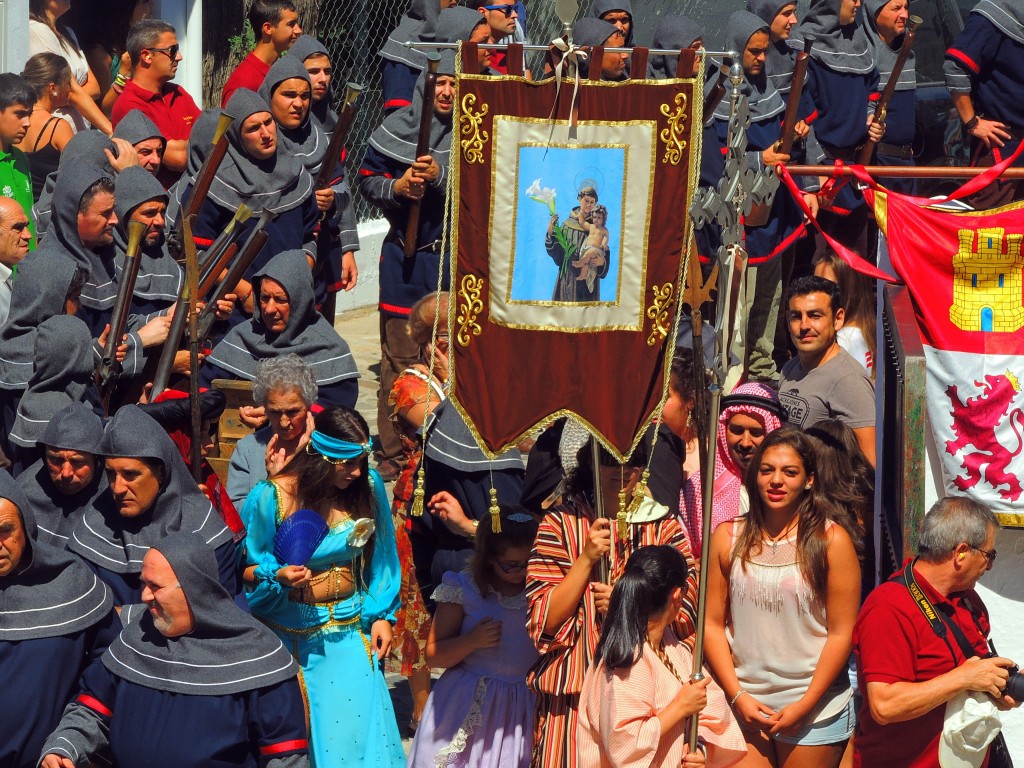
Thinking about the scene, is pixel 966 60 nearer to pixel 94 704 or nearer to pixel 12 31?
pixel 12 31

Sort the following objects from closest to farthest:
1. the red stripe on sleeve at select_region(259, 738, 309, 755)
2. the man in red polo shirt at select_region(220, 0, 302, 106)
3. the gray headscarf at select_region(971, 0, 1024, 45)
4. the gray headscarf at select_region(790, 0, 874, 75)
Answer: the red stripe on sleeve at select_region(259, 738, 309, 755) → the gray headscarf at select_region(971, 0, 1024, 45) → the gray headscarf at select_region(790, 0, 874, 75) → the man in red polo shirt at select_region(220, 0, 302, 106)

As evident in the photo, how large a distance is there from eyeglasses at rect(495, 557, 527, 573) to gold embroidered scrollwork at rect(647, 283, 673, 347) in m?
0.91

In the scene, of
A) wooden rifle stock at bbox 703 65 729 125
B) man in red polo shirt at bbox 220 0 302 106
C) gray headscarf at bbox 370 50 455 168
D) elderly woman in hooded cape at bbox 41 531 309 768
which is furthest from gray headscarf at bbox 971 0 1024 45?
elderly woman in hooded cape at bbox 41 531 309 768

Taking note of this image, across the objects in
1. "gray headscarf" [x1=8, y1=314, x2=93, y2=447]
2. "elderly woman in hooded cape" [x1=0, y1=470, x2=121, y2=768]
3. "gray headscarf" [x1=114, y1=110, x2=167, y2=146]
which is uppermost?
"gray headscarf" [x1=114, y1=110, x2=167, y2=146]

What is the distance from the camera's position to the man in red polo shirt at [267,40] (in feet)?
34.4

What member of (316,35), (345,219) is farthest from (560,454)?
(316,35)

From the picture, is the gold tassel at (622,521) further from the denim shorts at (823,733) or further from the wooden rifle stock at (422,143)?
the wooden rifle stock at (422,143)

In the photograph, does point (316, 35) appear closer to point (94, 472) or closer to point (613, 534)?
point (94, 472)

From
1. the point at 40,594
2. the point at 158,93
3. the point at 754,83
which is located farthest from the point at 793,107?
the point at 40,594

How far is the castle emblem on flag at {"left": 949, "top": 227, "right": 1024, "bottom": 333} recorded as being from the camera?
629 cm

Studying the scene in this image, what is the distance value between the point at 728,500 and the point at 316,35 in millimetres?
7970

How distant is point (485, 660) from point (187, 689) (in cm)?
118

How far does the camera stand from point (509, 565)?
6035 mm

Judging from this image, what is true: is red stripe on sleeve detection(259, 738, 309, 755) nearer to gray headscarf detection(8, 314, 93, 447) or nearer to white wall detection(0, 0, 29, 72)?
gray headscarf detection(8, 314, 93, 447)
